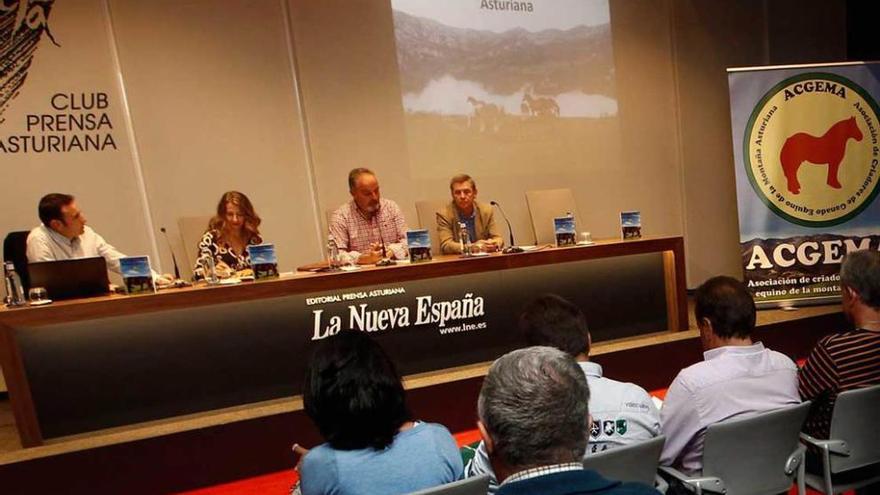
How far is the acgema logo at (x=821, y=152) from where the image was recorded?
404 centimetres

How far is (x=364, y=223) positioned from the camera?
3.51 meters

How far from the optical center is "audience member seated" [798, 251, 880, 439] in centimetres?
153

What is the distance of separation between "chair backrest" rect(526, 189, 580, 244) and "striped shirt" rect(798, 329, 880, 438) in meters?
2.88

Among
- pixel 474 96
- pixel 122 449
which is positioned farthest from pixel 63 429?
pixel 474 96

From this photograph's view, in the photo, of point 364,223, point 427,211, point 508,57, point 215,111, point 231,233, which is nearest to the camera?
point 231,233

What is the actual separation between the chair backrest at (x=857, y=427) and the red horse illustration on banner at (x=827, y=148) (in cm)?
307

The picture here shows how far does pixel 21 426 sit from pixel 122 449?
43 cm

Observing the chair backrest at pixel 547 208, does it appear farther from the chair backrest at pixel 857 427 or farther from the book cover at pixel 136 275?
the chair backrest at pixel 857 427

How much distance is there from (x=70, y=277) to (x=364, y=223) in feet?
5.26

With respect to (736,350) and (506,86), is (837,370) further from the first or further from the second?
(506,86)

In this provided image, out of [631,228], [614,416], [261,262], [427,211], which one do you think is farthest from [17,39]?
[614,416]

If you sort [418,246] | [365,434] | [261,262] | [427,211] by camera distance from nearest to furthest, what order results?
[365,434] < [261,262] < [418,246] < [427,211]

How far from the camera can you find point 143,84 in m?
3.86

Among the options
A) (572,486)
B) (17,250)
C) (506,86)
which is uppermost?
(506,86)
